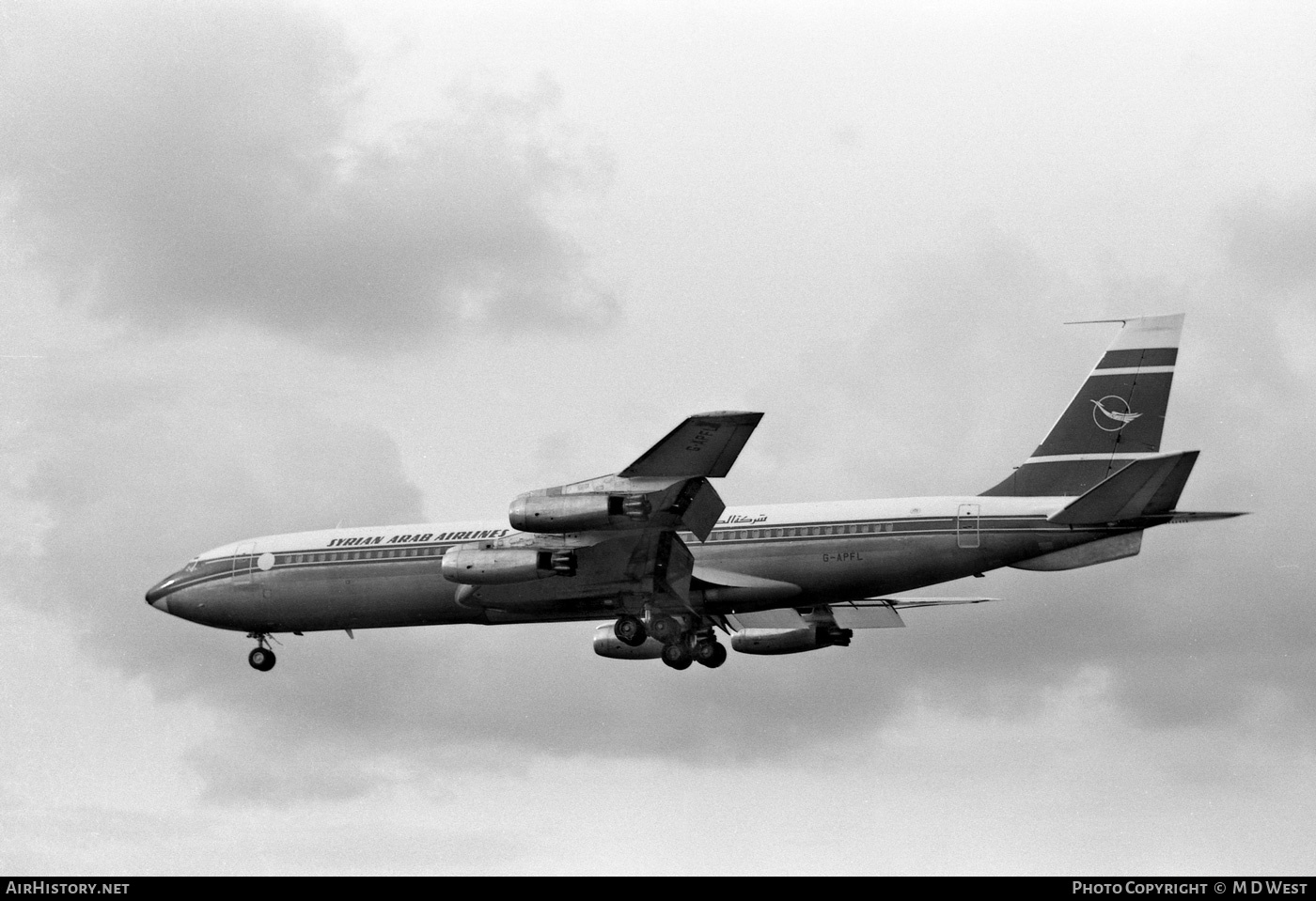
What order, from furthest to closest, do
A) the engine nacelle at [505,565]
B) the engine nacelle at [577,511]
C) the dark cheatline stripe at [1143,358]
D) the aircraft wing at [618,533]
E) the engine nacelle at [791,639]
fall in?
1. the engine nacelle at [791,639]
2. the dark cheatline stripe at [1143,358]
3. the engine nacelle at [505,565]
4. the engine nacelle at [577,511]
5. the aircraft wing at [618,533]

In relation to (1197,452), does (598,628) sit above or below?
above

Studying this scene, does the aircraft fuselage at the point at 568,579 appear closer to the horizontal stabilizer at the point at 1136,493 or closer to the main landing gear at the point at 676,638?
the horizontal stabilizer at the point at 1136,493

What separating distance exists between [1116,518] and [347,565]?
2120cm

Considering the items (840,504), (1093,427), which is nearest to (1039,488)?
Result: (1093,427)

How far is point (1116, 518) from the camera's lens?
45875 millimetres

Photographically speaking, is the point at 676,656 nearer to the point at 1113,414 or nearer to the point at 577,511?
the point at 577,511

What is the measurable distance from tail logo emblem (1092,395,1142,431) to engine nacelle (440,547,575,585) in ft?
47.3

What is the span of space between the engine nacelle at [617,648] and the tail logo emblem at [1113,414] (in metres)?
15.7

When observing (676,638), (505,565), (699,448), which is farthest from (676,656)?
(699,448)

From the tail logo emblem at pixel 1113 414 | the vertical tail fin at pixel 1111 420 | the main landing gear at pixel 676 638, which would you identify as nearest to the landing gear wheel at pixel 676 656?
the main landing gear at pixel 676 638

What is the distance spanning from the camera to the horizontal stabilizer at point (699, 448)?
141 feet

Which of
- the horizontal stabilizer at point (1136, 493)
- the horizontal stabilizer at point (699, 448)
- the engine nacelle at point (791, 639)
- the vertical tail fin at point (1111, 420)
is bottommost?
the horizontal stabilizer at point (1136, 493)
